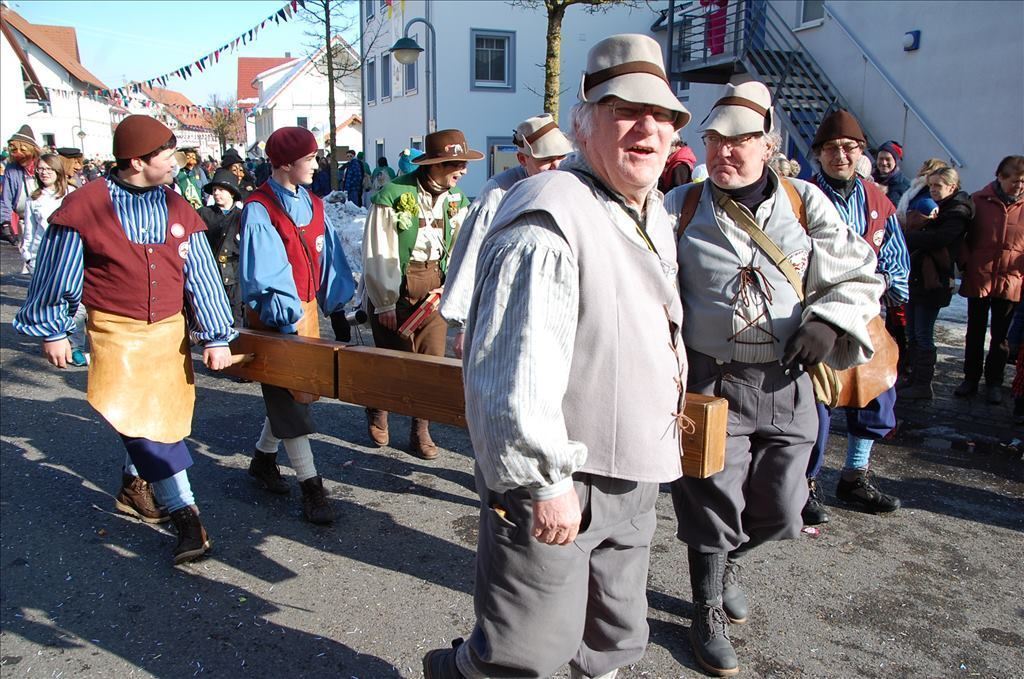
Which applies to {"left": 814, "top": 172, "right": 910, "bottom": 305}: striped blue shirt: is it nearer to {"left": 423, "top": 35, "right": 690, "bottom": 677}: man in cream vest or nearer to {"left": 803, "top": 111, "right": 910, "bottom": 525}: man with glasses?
{"left": 803, "top": 111, "right": 910, "bottom": 525}: man with glasses

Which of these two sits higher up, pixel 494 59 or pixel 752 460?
pixel 494 59

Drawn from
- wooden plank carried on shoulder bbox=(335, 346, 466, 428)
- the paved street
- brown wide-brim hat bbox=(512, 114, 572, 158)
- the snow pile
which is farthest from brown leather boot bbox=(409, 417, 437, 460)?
the snow pile

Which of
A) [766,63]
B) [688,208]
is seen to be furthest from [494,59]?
[688,208]

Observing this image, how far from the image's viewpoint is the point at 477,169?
80.2 ft

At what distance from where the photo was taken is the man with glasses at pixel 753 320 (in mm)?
2736

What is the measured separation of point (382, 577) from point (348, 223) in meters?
10.6

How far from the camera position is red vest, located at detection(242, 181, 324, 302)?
4.02 meters

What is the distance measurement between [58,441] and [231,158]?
8.52 meters

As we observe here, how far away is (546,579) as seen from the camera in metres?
2.00

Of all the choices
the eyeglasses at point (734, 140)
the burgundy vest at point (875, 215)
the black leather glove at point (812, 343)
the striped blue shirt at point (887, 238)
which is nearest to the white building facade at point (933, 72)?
the striped blue shirt at point (887, 238)

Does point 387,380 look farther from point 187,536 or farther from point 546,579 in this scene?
point 187,536

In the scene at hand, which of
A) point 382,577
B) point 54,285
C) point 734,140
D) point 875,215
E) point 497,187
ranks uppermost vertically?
point 734,140

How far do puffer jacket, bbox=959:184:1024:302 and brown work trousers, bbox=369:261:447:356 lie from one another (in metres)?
4.29

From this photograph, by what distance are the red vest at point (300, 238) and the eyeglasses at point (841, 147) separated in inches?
104
